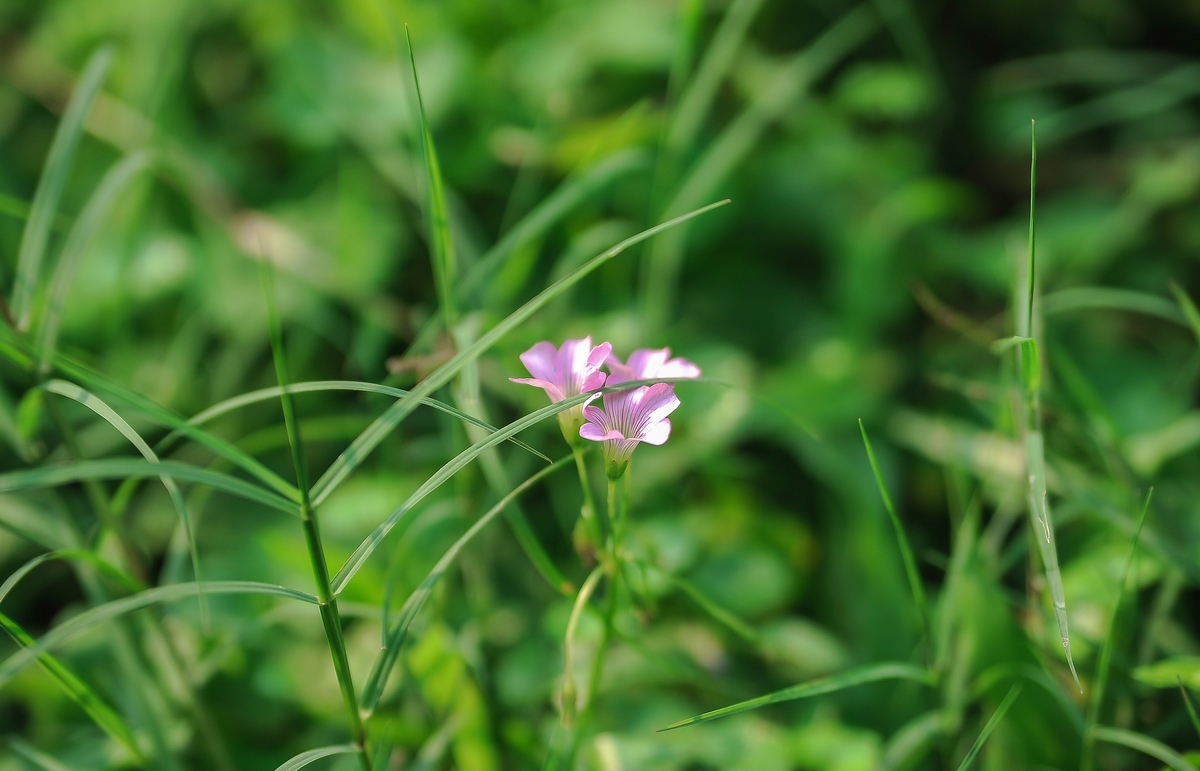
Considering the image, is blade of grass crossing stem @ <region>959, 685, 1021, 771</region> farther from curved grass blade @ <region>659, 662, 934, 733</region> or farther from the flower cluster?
the flower cluster

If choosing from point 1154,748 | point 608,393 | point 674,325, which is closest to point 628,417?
point 608,393

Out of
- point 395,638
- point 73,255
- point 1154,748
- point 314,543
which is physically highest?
point 73,255

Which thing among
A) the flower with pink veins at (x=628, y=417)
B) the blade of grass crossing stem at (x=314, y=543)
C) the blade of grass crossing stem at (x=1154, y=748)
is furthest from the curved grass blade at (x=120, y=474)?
the blade of grass crossing stem at (x=1154, y=748)

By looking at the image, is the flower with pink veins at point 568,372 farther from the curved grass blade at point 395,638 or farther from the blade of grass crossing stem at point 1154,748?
the blade of grass crossing stem at point 1154,748

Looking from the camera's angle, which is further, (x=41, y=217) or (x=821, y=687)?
(x=41, y=217)

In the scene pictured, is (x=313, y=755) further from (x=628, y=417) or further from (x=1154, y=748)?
(x=1154, y=748)

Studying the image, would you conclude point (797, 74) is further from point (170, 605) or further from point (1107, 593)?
point (170, 605)

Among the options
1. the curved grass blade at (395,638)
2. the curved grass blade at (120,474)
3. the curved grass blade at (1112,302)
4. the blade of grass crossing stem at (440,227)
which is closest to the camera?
the curved grass blade at (120,474)
